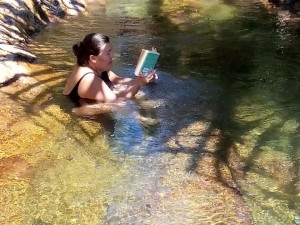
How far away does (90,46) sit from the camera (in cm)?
512

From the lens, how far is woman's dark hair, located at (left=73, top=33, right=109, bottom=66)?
16.7 ft

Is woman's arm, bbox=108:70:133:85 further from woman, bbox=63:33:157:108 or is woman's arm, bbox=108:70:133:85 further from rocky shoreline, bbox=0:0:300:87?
rocky shoreline, bbox=0:0:300:87

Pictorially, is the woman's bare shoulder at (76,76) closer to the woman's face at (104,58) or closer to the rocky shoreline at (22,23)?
the woman's face at (104,58)

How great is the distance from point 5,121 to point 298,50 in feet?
15.0

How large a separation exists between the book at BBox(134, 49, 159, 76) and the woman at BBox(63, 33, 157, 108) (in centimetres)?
8

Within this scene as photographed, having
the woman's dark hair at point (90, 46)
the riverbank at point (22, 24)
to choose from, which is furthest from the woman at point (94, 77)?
the riverbank at point (22, 24)

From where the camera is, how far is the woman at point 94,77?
16.8 feet

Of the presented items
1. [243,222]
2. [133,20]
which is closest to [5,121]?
[243,222]

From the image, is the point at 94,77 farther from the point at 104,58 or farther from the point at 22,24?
the point at 22,24

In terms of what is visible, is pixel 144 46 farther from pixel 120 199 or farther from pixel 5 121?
pixel 120 199

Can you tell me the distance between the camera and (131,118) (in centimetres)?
485

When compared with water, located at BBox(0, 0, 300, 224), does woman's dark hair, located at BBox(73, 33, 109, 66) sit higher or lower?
higher

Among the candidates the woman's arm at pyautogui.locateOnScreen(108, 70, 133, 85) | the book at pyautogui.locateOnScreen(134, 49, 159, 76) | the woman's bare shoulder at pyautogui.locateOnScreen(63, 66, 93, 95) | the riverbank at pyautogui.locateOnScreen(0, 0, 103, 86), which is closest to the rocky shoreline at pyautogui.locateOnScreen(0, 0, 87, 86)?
the riverbank at pyautogui.locateOnScreen(0, 0, 103, 86)

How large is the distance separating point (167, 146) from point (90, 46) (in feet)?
4.94
